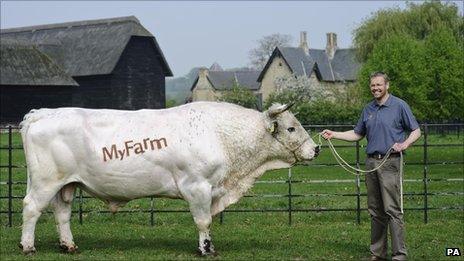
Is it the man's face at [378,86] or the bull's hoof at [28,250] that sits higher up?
the man's face at [378,86]

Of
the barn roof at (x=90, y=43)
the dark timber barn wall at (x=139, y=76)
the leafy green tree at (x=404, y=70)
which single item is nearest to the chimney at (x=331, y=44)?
the barn roof at (x=90, y=43)

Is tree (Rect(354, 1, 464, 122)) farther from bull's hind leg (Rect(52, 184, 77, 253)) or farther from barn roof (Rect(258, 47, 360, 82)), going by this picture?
barn roof (Rect(258, 47, 360, 82))

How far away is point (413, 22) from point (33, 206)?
161 feet

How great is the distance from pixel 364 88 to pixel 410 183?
59.7 feet

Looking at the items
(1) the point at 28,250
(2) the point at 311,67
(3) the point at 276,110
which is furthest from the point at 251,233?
(2) the point at 311,67

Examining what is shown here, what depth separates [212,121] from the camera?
32.2 feet

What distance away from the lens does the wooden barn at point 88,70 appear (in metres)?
55.7

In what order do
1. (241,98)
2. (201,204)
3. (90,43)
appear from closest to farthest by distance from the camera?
(201,204) → (90,43) → (241,98)

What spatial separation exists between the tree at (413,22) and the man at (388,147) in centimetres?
4550

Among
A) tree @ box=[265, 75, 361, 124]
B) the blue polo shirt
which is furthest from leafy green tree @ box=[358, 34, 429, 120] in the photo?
the blue polo shirt

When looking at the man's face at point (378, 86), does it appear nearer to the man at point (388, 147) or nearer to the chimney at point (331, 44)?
the man at point (388, 147)

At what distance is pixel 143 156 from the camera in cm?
955

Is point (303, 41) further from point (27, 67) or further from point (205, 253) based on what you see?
point (205, 253)

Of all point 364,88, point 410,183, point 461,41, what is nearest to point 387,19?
point 461,41
